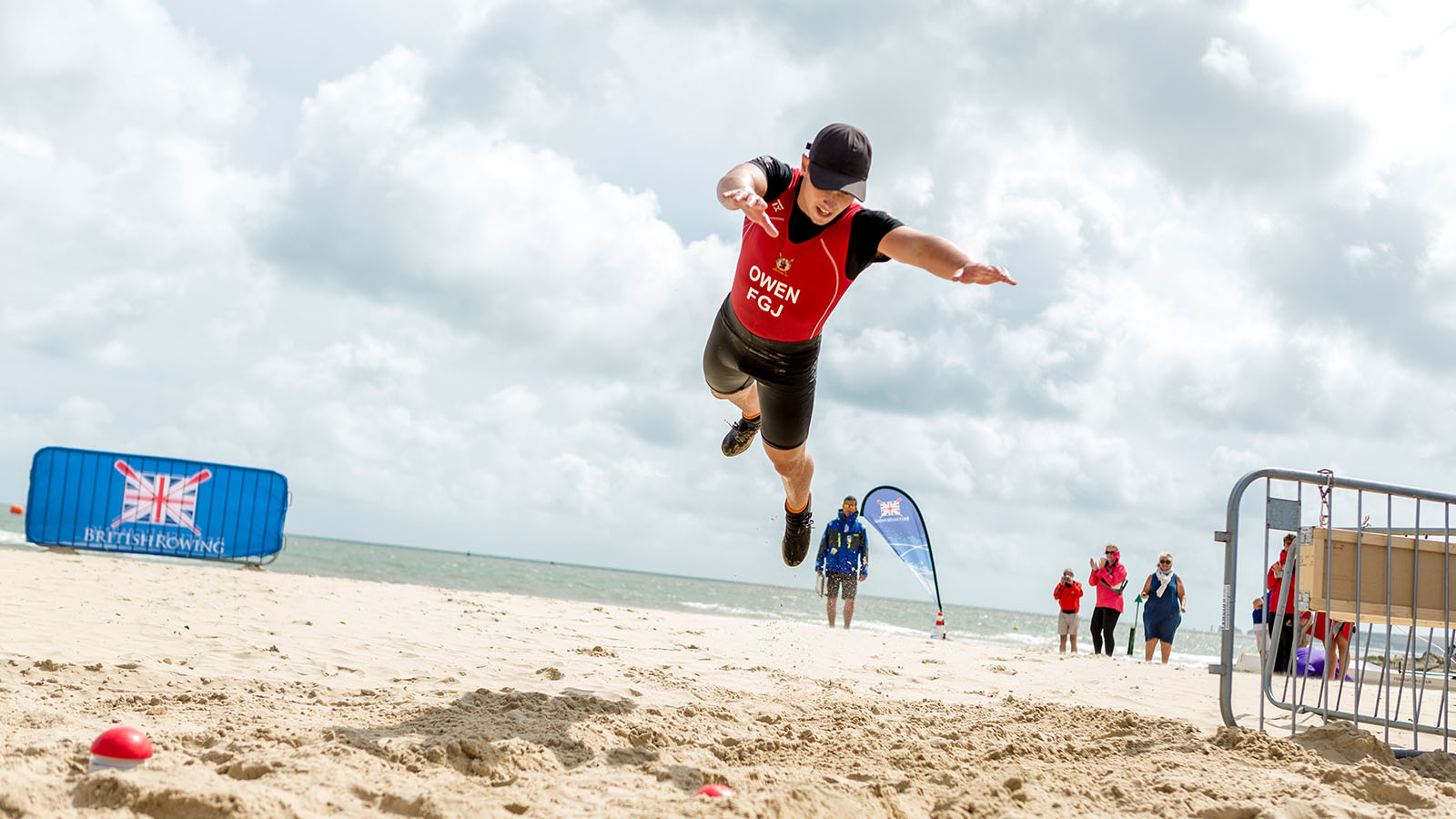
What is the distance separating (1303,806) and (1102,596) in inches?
372

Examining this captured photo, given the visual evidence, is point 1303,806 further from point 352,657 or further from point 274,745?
point 352,657

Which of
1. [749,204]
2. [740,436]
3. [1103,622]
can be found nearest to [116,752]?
[749,204]

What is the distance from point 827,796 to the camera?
2.93 meters

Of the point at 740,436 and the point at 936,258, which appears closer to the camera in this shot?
the point at 936,258

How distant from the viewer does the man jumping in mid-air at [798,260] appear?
3.92 meters


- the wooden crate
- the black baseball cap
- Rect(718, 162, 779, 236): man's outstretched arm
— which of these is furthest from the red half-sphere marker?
the wooden crate

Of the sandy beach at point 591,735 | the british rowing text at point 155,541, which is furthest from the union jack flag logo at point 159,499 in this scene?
the sandy beach at point 591,735

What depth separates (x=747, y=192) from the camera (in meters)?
3.53

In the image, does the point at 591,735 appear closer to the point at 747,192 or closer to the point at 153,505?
the point at 747,192

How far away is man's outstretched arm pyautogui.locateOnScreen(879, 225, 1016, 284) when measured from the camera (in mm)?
3553

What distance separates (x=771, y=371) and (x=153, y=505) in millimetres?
12575

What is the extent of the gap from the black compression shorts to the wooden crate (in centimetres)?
267

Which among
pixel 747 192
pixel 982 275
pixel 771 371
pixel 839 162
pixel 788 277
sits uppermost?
pixel 839 162

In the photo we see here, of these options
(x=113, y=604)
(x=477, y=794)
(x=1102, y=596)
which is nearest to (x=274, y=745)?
(x=477, y=794)
